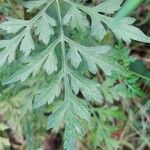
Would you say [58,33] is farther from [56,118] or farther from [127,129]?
[127,129]

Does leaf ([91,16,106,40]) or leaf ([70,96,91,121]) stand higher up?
leaf ([91,16,106,40])

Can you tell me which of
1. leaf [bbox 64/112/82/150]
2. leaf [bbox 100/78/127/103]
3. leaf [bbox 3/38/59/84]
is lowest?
leaf [bbox 100/78/127/103]

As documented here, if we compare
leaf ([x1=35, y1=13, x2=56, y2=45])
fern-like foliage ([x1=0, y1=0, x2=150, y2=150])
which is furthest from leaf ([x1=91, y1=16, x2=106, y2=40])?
leaf ([x1=35, y1=13, x2=56, y2=45])

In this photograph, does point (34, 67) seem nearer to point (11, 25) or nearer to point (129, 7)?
point (11, 25)

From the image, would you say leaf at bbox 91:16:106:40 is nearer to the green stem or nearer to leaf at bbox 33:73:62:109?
the green stem

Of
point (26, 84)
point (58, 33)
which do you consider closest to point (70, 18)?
point (58, 33)

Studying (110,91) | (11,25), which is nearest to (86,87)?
(11,25)
